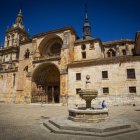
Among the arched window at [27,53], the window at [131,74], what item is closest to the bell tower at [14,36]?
the arched window at [27,53]

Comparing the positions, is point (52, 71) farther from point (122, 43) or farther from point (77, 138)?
point (77, 138)

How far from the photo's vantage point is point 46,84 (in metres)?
29.1

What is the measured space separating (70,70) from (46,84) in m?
7.87

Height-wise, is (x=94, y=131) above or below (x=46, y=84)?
below

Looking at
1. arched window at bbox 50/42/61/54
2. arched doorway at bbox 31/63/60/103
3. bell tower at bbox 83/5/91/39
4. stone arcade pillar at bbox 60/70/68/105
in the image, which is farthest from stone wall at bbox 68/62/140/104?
bell tower at bbox 83/5/91/39

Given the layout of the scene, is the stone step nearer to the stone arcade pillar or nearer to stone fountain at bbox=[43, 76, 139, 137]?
stone fountain at bbox=[43, 76, 139, 137]

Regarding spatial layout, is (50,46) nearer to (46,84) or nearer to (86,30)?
(46,84)

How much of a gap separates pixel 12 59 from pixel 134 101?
30.9 meters

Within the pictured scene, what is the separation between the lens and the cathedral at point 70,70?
1995cm

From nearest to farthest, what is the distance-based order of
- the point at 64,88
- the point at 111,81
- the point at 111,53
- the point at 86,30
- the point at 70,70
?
1. the point at 111,81
2. the point at 64,88
3. the point at 70,70
4. the point at 111,53
5. the point at 86,30

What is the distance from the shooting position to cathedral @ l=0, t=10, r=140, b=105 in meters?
20.0

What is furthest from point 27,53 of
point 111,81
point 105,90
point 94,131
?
point 94,131

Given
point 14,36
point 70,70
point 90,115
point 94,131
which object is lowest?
point 94,131

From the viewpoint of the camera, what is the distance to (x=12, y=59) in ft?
125
